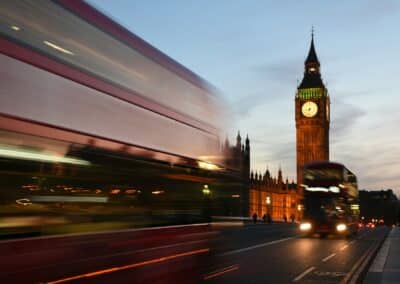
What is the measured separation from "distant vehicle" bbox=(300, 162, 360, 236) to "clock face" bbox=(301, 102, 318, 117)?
99.4 meters

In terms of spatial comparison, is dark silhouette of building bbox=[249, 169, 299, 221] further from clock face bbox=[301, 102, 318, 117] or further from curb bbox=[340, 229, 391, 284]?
curb bbox=[340, 229, 391, 284]

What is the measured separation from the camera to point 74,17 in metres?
5.70

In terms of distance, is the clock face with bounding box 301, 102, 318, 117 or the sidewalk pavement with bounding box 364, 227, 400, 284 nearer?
the sidewalk pavement with bounding box 364, 227, 400, 284

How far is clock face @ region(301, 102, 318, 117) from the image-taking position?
133375 millimetres

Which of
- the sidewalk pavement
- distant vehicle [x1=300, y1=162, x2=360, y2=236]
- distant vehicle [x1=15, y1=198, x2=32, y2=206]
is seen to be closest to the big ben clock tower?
distant vehicle [x1=300, y1=162, x2=360, y2=236]

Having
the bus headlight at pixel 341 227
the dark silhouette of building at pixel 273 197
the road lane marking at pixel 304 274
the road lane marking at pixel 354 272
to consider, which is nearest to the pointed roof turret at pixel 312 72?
the dark silhouette of building at pixel 273 197

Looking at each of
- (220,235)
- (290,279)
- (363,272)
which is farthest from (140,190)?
(363,272)

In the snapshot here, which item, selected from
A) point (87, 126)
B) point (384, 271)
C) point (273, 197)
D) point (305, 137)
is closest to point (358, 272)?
point (384, 271)

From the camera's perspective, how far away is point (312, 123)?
436 ft

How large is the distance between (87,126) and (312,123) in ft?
424

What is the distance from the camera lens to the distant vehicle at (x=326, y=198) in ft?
107

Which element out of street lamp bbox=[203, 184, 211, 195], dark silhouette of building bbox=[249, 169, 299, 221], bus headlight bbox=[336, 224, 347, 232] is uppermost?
dark silhouette of building bbox=[249, 169, 299, 221]

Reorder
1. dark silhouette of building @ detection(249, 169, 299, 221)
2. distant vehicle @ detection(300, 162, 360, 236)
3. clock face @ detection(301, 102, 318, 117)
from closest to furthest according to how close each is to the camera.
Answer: distant vehicle @ detection(300, 162, 360, 236) < dark silhouette of building @ detection(249, 169, 299, 221) < clock face @ detection(301, 102, 318, 117)

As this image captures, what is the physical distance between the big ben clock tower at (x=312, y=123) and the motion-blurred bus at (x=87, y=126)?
12209cm
